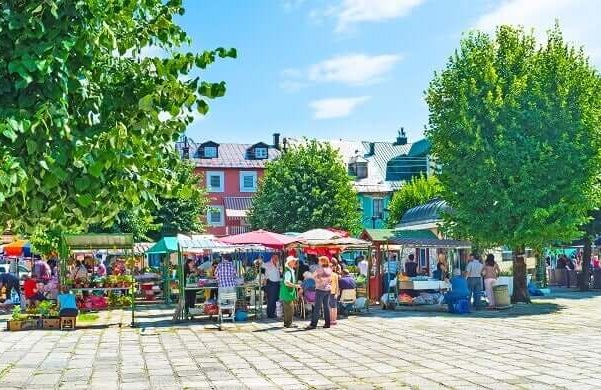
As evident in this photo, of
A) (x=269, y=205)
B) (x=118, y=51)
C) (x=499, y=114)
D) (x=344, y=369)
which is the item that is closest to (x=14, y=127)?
(x=118, y=51)

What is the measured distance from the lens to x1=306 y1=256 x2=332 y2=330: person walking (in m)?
18.3

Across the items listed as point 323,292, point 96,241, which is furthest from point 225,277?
point 96,241

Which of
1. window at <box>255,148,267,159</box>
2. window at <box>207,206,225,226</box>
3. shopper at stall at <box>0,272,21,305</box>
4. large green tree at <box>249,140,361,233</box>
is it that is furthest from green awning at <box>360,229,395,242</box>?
window at <box>255,148,267,159</box>

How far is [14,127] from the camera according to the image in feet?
18.3

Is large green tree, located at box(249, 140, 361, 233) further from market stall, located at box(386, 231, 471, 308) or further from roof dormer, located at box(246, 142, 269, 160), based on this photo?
market stall, located at box(386, 231, 471, 308)

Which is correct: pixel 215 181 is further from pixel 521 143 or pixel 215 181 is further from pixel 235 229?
pixel 521 143

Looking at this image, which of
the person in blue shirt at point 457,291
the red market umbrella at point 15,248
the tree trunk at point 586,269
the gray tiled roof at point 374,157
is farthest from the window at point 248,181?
the person in blue shirt at point 457,291

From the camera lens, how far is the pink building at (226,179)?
222 ft

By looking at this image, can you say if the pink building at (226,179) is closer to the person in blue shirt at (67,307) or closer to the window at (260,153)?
the window at (260,153)

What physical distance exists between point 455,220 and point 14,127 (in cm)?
2111

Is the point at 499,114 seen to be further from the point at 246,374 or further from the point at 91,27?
the point at 91,27

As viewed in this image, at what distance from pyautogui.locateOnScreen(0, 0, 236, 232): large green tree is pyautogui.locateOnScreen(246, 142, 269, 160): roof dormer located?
63046 mm

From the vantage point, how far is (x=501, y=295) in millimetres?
22781

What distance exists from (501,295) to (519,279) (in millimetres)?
2659
